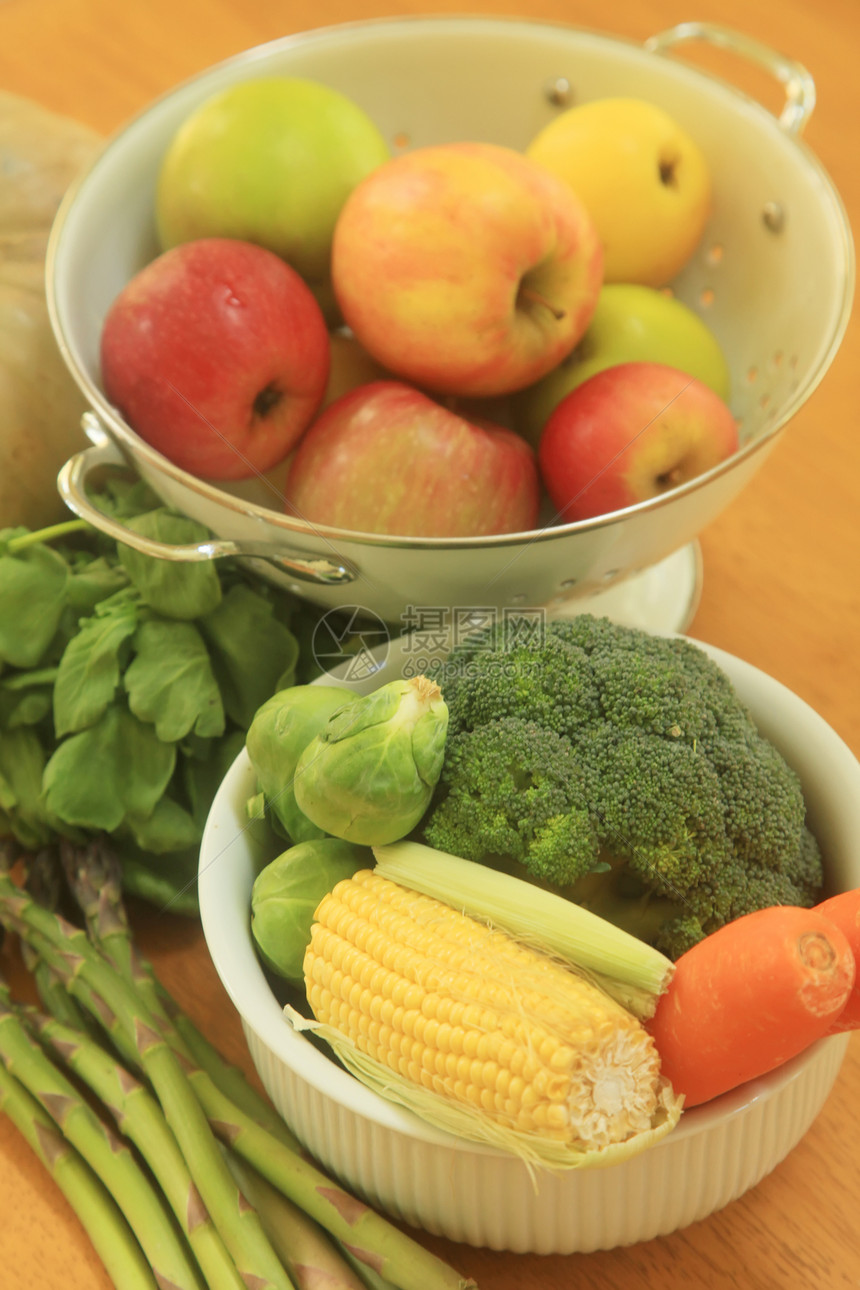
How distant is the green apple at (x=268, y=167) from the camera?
0.72 meters

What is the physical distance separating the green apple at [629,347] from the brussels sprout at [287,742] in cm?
30

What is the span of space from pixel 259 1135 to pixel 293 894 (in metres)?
0.13

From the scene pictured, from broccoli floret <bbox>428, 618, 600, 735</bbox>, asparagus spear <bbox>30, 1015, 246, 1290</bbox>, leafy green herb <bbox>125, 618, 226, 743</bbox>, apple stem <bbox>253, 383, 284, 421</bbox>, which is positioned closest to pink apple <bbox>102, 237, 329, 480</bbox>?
apple stem <bbox>253, 383, 284, 421</bbox>

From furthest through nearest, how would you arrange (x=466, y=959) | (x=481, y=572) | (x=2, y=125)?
(x=2, y=125) → (x=481, y=572) → (x=466, y=959)

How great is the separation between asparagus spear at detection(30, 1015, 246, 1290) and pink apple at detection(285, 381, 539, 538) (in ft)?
1.05

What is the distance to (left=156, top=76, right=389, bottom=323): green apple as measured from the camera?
2.35 ft

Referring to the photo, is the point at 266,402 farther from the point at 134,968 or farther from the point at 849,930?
the point at 849,930

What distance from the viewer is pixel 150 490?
2.40ft

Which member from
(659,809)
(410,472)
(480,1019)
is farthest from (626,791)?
(410,472)

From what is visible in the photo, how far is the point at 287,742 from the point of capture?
1.69 feet

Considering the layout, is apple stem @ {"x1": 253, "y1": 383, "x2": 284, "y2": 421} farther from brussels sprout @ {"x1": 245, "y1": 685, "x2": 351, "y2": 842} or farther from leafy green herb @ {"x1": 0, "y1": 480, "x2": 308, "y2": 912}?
brussels sprout @ {"x1": 245, "y1": 685, "x2": 351, "y2": 842}

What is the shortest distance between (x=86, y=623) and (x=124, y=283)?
0.27 metres

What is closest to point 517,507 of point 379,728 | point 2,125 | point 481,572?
point 481,572

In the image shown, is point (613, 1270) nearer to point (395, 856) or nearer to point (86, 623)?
point (395, 856)
